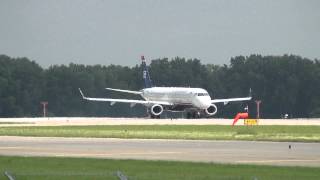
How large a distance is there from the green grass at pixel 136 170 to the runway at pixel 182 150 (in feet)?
9.50

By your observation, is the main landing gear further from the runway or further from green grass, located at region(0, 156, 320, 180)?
green grass, located at region(0, 156, 320, 180)

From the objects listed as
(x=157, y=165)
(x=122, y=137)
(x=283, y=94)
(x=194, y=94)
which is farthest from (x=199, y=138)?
(x=283, y=94)

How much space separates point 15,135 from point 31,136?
2.35 m

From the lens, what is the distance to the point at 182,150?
50.0 meters

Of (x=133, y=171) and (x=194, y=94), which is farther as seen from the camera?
(x=194, y=94)

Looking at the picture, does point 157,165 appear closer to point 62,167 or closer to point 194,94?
point 62,167

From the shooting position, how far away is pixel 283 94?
19550 cm

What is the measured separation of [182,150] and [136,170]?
13907mm

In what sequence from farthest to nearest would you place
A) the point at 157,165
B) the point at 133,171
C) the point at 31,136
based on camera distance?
1. the point at 31,136
2. the point at 157,165
3. the point at 133,171

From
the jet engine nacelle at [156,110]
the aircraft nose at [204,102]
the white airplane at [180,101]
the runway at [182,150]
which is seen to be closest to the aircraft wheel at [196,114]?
the white airplane at [180,101]

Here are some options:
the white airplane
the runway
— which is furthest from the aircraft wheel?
the runway

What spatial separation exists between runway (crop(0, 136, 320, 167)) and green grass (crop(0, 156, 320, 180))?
9.50 ft

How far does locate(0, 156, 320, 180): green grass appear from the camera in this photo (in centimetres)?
3250

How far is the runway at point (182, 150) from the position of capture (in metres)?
42.7
